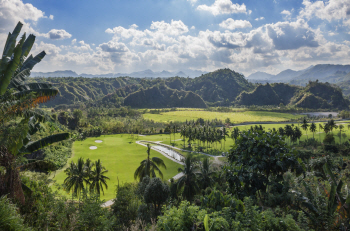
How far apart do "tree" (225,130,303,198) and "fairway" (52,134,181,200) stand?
24.6 metres

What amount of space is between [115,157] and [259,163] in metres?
43.1

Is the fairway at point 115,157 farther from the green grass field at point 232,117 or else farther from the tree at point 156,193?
the green grass field at point 232,117

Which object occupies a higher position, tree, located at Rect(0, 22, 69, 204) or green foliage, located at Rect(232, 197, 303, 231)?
tree, located at Rect(0, 22, 69, 204)

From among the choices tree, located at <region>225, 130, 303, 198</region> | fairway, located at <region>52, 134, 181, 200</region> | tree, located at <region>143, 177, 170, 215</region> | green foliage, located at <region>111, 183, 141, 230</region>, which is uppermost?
tree, located at <region>225, 130, 303, 198</region>

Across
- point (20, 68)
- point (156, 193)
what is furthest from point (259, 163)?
point (20, 68)

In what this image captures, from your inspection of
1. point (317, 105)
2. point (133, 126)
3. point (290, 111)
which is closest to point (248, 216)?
point (133, 126)

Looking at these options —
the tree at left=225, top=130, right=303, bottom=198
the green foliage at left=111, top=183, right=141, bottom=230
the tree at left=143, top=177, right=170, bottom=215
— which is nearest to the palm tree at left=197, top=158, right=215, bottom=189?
the tree at left=143, top=177, right=170, bottom=215

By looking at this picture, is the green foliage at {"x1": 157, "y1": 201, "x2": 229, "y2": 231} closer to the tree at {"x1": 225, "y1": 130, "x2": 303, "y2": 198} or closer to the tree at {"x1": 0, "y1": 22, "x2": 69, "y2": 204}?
the tree at {"x1": 225, "y1": 130, "x2": 303, "y2": 198}

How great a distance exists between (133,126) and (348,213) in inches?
3106

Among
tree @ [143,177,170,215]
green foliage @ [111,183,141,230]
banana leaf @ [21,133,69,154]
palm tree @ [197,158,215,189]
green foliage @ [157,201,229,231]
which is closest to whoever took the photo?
green foliage @ [157,201,229,231]

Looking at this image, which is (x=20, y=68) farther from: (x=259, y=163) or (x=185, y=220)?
(x=259, y=163)

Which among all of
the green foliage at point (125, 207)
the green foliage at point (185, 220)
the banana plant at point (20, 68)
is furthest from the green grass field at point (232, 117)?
the green foliage at point (185, 220)

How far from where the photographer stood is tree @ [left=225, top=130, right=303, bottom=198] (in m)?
8.33

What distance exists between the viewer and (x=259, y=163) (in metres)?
8.65
